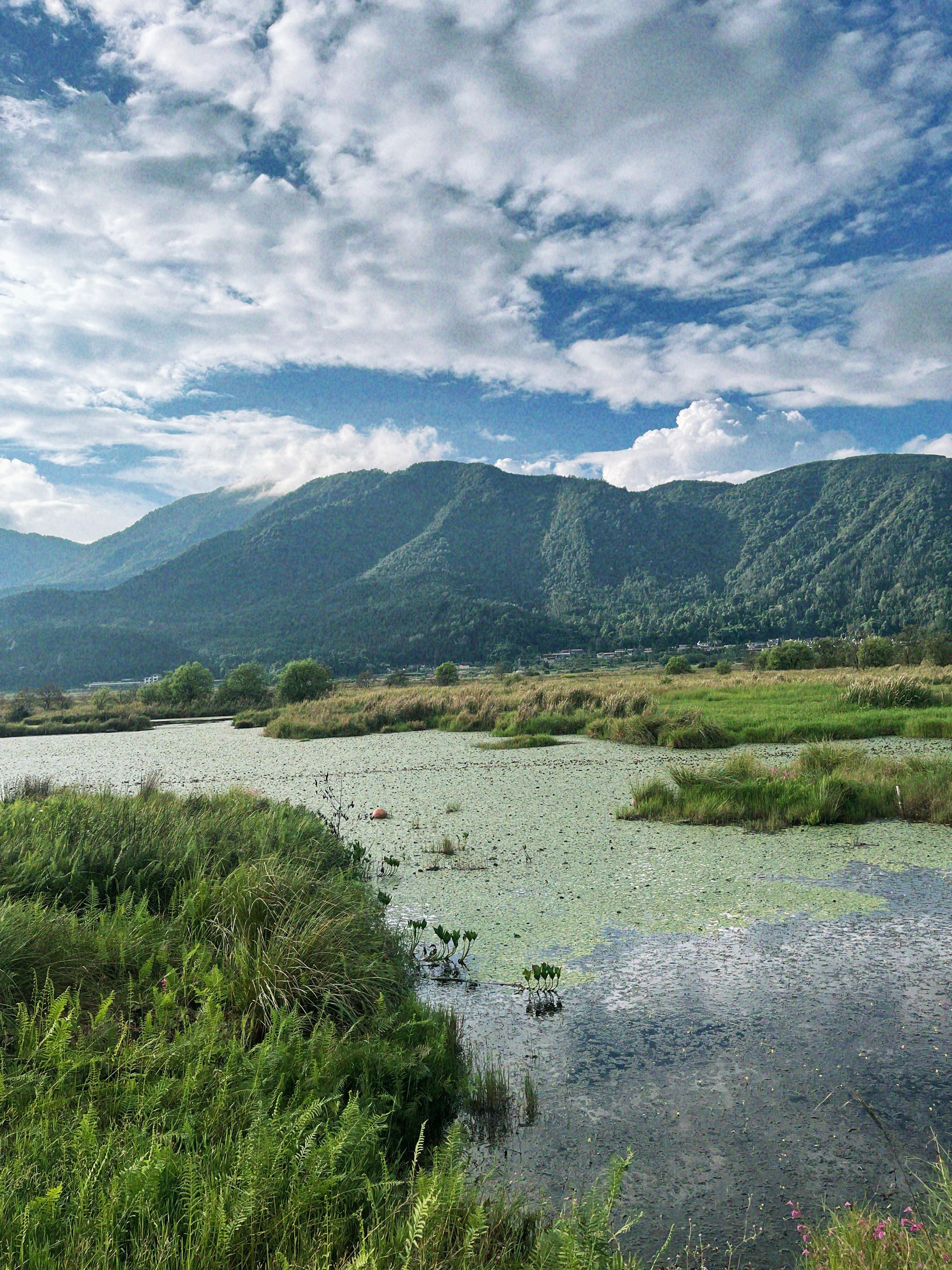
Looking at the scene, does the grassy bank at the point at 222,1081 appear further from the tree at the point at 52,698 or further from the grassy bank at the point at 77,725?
the tree at the point at 52,698

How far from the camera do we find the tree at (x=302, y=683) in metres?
34.4

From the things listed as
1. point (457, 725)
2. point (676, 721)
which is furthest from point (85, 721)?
point (676, 721)

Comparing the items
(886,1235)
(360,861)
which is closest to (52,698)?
(360,861)

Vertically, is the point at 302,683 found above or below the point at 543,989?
above

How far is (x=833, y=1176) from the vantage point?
2.87 meters

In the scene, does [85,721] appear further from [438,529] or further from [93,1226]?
Answer: [438,529]

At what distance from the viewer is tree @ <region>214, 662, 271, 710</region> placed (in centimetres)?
3853

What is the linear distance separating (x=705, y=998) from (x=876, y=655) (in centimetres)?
3477

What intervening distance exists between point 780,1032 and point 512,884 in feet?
10.5

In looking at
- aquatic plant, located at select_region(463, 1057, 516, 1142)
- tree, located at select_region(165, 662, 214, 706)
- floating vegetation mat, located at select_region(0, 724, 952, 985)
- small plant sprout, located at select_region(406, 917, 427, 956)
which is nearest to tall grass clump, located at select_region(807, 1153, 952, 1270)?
aquatic plant, located at select_region(463, 1057, 516, 1142)

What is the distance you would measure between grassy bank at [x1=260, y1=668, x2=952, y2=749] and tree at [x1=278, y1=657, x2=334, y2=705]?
13.8 feet

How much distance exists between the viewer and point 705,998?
4.39 metres

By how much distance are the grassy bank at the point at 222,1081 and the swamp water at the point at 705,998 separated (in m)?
0.45

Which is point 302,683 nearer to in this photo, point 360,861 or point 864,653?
point 864,653
